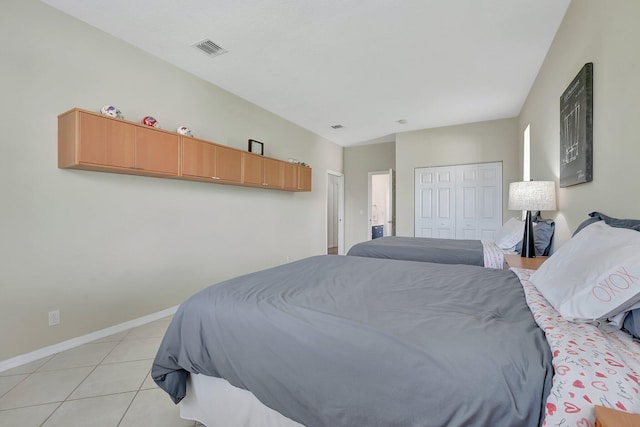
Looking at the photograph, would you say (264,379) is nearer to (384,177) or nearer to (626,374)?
(626,374)

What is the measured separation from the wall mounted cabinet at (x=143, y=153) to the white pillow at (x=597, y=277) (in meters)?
3.09

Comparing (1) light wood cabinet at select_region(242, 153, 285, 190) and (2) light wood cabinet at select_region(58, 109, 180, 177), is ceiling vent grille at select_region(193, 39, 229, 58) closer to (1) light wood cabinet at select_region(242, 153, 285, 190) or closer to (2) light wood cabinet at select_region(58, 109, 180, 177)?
(2) light wood cabinet at select_region(58, 109, 180, 177)

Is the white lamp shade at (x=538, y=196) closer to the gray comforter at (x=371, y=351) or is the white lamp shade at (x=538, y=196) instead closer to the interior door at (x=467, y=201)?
the gray comforter at (x=371, y=351)

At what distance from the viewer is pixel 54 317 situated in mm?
2395

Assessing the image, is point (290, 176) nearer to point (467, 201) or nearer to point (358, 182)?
point (358, 182)

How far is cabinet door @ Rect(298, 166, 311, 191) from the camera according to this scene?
195 inches

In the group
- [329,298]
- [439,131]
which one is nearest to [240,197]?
[329,298]

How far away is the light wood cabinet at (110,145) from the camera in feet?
7.52

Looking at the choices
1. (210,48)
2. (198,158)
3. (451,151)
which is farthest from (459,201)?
(210,48)

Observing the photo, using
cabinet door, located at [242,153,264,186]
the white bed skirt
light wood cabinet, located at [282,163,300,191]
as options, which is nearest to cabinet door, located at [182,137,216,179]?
cabinet door, located at [242,153,264,186]

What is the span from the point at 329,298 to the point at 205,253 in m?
2.63

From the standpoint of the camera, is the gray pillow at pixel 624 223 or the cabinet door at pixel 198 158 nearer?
the gray pillow at pixel 624 223

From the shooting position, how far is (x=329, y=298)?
148cm

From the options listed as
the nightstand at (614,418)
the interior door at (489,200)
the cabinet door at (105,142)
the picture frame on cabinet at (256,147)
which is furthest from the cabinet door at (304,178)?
the nightstand at (614,418)
